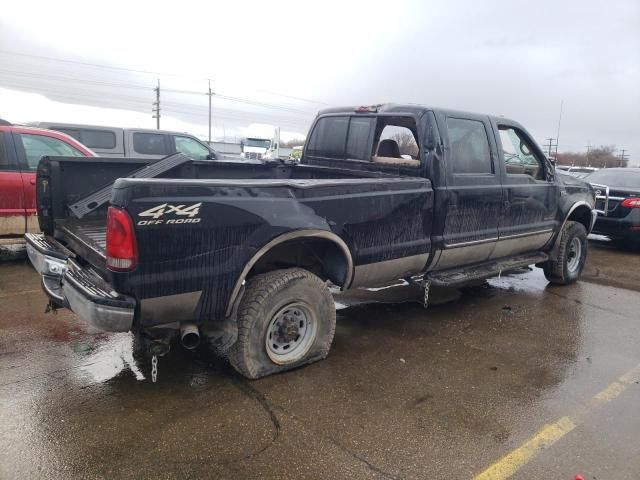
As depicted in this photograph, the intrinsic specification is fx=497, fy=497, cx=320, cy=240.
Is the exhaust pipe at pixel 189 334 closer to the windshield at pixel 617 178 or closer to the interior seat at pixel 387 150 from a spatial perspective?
the interior seat at pixel 387 150

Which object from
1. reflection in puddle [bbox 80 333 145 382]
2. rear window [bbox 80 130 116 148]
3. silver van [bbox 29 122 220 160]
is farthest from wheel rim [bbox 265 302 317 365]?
rear window [bbox 80 130 116 148]

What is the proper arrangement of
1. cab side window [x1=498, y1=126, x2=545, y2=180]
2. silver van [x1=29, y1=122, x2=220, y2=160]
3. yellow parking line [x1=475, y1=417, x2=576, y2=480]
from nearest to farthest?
yellow parking line [x1=475, y1=417, x2=576, y2=480], cab side window [x1=498, y1=126, x2=545, y2=180], silver van [x1=29, y1=122, x2=220, y2=160]

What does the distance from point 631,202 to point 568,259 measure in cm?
343

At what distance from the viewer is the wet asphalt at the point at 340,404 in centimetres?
273

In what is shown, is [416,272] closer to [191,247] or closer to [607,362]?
[607,362]

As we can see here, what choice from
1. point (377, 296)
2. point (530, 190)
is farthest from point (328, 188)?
point (530, 190)

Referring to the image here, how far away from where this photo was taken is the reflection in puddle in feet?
12.0

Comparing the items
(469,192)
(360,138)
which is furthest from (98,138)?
(469,192)

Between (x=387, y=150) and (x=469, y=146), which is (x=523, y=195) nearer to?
(x=469, y=146)

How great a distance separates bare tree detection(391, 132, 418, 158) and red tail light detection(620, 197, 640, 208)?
243 inches

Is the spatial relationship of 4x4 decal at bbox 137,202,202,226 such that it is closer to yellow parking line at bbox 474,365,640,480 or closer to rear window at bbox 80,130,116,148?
yellow parking line at bbox 474,365,640,480

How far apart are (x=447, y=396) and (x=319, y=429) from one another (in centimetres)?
104

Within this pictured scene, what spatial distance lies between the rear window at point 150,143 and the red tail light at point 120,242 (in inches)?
372

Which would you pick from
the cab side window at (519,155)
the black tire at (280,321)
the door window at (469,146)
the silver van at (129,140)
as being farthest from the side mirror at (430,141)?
the silver van at (129,140)
